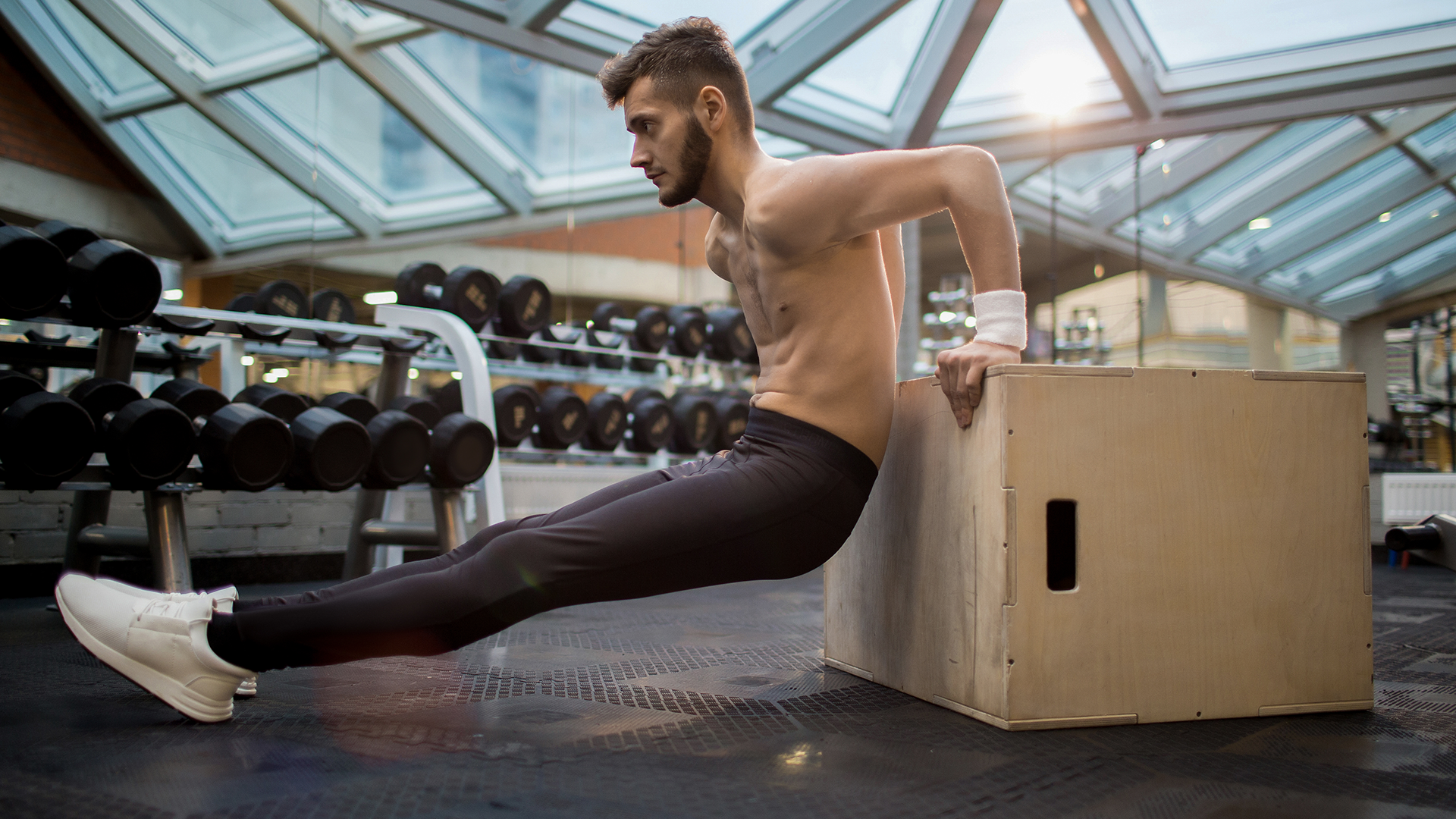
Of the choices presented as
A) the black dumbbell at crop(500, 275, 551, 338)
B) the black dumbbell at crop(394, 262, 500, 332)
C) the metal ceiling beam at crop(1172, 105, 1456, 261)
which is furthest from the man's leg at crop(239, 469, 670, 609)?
the metal ceiling beam at crop(1172, 105, 1456, 261)

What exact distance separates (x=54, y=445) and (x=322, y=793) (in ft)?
5.41

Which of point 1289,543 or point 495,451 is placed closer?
point 1289,543

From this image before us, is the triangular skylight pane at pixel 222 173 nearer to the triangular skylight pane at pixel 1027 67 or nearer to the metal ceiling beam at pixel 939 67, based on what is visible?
the metal ceiling beam at pixel 939 67

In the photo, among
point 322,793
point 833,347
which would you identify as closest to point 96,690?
point 322,793

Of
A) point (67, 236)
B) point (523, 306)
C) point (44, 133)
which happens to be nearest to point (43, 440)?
point (67, 236)

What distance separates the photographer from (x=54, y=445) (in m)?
2.17

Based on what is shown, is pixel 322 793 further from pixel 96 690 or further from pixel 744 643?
pixel 744 643

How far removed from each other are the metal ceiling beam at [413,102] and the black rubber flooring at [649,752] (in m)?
3.72

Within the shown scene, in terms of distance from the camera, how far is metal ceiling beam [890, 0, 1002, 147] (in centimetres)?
493

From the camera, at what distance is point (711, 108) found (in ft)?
4.80

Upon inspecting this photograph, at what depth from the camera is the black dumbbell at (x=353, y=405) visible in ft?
9.69

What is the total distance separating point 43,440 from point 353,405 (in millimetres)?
913

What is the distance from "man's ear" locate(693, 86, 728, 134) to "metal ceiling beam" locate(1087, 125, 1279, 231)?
5.24 metres

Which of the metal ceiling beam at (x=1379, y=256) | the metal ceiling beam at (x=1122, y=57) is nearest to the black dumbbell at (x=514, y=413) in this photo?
the metal ceiling beam at (x=1122, y=57)
